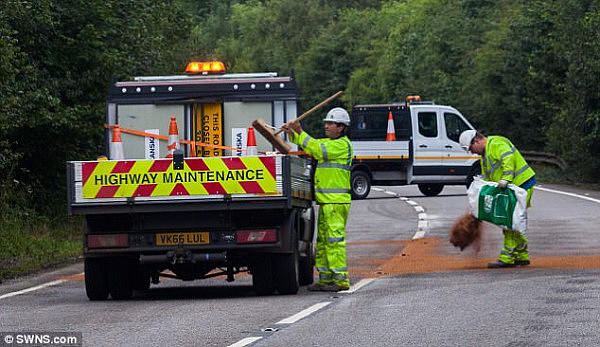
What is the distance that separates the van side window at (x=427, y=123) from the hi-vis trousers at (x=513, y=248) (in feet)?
58.2

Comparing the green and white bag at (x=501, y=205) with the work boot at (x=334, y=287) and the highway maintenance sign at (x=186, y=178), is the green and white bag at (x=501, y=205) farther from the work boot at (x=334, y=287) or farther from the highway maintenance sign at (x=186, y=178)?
the highway maintenance sign at (x=186, y=178)

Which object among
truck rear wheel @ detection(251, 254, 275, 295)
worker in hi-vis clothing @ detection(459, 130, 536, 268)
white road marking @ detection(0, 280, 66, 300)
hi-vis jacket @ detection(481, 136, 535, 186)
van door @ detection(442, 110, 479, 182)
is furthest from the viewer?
van door @ detection(442, 110, 479, 182)

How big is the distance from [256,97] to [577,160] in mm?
26610

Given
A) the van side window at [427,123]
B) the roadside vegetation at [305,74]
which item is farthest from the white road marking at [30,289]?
the van side window at [427,123]

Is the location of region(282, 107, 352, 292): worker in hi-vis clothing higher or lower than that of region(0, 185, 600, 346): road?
higher

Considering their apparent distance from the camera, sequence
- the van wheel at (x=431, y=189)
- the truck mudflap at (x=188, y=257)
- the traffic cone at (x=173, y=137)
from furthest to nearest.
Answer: the van wheel at (x=431, y=189) → the traffic cone at (x=173, y=137) → the truck mudflap at (x=188, y=257)

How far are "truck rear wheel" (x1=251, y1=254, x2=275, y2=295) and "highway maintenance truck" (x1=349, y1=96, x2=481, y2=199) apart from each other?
65.0 ft

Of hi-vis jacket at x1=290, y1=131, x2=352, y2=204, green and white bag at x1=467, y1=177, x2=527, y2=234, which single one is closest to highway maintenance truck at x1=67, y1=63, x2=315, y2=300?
hi-vis jacket at x1=290, y1=131, x2=352, y2=204

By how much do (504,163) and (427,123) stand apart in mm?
17859

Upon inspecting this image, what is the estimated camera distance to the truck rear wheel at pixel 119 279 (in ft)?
47.3

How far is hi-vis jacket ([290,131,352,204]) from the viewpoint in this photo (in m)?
14.6

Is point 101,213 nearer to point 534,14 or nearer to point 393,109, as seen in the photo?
point 393,109

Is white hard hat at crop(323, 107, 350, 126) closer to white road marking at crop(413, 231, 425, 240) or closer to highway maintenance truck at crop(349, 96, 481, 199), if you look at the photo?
white road marking at crop(413, 231, 425, 240)

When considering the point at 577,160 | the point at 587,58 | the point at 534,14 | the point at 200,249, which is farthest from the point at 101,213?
the point at 534,14
